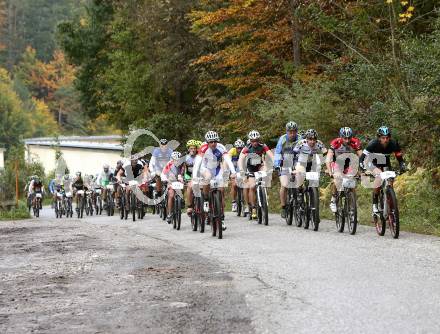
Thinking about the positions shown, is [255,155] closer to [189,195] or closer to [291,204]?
[291,204]

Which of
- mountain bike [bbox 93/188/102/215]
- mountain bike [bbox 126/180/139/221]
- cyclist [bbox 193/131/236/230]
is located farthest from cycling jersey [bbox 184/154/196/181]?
mountain bike [bbox 93/188/102/215]

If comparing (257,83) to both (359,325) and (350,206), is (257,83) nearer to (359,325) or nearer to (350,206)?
(350,206)

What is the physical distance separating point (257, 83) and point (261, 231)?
14708mm

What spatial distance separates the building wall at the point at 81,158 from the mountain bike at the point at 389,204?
47.5 m

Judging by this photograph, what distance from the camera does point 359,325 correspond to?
7.29 m

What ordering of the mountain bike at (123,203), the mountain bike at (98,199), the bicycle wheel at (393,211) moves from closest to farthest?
the bicycle wheel at (393,211) < the mountain bike at (123,203) < the mountain bike at (98,199)

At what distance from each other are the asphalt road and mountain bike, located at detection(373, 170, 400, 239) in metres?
0.30

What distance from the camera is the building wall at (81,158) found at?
208 ft

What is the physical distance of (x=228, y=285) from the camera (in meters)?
9.67

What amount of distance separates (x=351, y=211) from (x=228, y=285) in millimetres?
6173

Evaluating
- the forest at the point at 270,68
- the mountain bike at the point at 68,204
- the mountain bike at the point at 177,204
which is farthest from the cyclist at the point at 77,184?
the mountain bike at the point at 177,204

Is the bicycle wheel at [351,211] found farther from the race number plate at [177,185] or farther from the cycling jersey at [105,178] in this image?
the cycling jersey at [105,178]

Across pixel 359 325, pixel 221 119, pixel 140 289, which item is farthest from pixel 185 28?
pixel 359 325

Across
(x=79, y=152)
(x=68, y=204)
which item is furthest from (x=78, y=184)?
(x=79, y=152)
